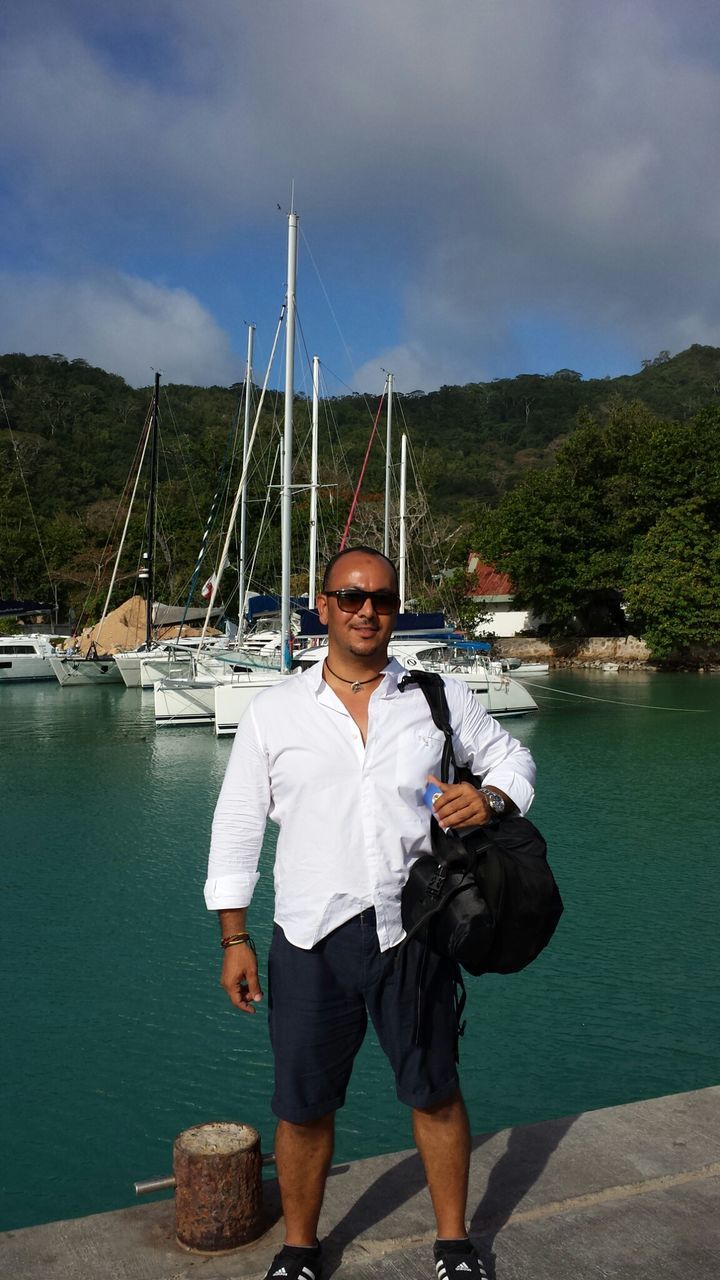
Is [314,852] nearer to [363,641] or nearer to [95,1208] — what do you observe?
[363,641]

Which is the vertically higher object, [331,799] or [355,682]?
[355,682]

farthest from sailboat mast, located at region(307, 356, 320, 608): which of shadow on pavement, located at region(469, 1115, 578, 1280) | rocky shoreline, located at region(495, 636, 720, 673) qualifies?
shadow on pavement, located at region(469, 1115, 578, 1280)

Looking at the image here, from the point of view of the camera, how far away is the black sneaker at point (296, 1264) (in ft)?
8.78

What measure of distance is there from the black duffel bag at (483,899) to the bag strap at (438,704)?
197mm

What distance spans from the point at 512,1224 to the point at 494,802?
1250 mm

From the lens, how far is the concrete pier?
2748 millimetres

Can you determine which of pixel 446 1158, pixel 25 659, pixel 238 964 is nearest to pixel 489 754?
pixel 238 964

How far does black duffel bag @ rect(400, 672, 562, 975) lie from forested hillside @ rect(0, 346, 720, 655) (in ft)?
87.9

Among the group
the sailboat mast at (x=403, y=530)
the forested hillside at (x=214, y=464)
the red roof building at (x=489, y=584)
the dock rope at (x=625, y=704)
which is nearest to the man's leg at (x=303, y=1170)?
the dock rope at (x=625, y=704)

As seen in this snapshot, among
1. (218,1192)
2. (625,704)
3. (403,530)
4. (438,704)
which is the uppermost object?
(403,530)

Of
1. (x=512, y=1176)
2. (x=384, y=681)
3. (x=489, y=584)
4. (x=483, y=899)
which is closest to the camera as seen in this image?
(x=483, y=899)

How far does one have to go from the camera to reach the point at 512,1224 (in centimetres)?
294

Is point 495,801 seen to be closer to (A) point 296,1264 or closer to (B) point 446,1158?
(B) point 446,1158

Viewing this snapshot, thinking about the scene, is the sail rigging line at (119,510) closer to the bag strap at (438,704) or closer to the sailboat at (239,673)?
the sailboat at (239,673)
